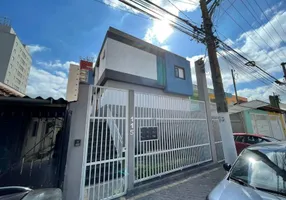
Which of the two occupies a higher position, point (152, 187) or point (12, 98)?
point (12, 98)

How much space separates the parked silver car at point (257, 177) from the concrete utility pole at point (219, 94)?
2.59m

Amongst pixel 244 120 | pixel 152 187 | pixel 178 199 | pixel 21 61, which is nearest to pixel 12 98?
pixel 152 187

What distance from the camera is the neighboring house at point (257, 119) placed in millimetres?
11188

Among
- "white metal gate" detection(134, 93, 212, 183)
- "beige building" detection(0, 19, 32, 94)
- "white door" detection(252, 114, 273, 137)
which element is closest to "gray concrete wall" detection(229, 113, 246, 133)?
"white door" detection(252, 114, 273, 137)

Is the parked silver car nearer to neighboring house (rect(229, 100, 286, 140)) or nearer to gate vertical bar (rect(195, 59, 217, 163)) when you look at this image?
gate vertical bar (rect(195, 59, 217, 163))

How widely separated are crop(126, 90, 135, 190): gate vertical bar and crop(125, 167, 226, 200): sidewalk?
0.48 m

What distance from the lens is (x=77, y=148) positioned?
128 inches

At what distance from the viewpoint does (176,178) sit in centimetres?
485

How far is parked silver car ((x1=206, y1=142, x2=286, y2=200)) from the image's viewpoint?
73.3 inches

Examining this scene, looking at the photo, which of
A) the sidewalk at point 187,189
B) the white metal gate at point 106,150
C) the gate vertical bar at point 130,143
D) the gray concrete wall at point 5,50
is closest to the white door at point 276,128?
the sidewalk at point 187,189

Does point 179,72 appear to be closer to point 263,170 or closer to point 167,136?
point 167,136

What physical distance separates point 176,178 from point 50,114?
5.25 meters

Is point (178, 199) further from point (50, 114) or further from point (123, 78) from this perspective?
point (123, 78)

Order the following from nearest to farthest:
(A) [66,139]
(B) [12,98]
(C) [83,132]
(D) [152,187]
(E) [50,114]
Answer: (B) [12,98]
(A) [66,139]
(C) [83,132]
(D) [152,187]
(E) [50,114]
